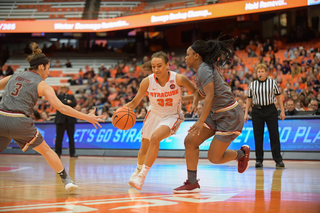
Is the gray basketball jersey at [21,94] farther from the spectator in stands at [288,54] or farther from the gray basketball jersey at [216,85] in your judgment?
the spectator in stands at [288,54]

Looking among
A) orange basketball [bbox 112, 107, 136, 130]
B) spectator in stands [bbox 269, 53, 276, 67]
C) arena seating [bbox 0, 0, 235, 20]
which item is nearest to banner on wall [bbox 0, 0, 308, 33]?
arena seating [bbox 0, 0, 235, 20]

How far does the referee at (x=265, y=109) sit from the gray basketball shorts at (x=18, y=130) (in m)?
4.88

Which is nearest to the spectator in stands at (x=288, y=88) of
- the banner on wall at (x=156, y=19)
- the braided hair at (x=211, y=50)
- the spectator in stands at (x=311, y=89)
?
the spectator in stands at (x=311, y=89)

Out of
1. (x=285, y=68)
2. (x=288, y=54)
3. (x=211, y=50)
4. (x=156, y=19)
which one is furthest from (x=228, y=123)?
(x=156, y=19)

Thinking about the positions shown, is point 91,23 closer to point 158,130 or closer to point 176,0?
point 176,0

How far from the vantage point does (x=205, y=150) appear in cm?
1080

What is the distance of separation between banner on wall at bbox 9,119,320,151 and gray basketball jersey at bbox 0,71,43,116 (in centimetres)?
690

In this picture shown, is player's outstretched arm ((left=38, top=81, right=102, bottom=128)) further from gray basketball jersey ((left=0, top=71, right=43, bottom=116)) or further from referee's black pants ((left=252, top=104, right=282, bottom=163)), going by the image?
referee's black pants ((left=252, top=104, right=282, bottom=163))

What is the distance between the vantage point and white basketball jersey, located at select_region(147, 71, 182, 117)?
5191 millimetres

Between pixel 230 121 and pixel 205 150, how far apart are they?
245 inches

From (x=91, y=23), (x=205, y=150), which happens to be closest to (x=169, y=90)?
(x=205, y=150)

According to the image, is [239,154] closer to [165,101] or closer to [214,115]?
[214,115]

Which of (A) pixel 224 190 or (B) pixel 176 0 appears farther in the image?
(B) pixel 176 0

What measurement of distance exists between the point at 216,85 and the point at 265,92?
360 cm
